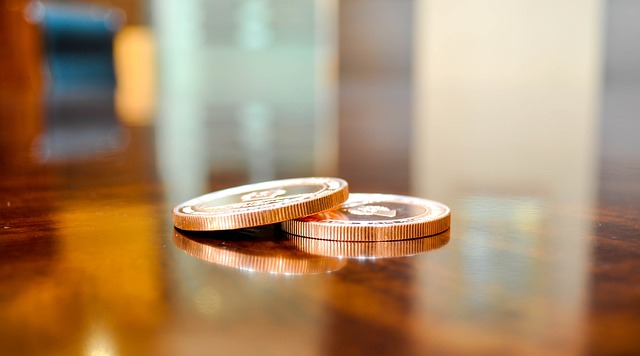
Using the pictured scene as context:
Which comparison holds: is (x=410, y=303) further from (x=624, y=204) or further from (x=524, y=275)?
(x=624, y=204)

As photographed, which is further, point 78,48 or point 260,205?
point 78,48

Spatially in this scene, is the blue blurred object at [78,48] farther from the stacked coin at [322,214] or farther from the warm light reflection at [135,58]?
the stacked coin at [322,214]

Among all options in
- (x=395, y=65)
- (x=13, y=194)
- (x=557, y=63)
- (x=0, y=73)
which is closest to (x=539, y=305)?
(x=13, y=194)

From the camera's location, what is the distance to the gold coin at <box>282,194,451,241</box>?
56 centimetres

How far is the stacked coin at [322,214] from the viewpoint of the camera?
561 mm

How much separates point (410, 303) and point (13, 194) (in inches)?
24.6

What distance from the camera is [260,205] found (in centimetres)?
59

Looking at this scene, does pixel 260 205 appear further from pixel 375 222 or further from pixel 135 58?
pixel 135 58

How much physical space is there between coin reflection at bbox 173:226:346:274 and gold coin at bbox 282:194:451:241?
0.03 metres

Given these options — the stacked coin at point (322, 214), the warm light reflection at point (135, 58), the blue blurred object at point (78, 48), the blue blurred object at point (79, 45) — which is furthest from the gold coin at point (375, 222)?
the warm light reflection at point (135, 58)

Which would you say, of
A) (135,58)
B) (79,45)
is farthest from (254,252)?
(135,58)

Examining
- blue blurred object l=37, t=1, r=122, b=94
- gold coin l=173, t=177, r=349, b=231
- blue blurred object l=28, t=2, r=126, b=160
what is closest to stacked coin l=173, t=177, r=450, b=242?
gold coin l=173, t=177, r=349, b=231

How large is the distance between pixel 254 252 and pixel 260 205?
0.07m

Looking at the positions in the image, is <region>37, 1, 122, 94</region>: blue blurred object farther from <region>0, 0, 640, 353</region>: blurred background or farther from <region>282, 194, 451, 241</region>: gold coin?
<region>282, 194, 451, 241</region>: gold coin
